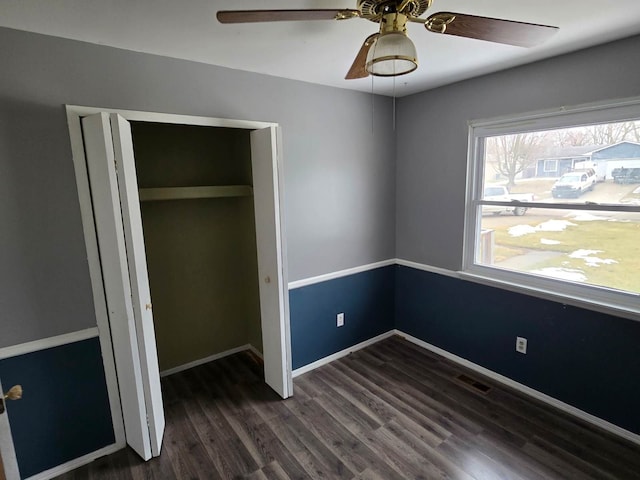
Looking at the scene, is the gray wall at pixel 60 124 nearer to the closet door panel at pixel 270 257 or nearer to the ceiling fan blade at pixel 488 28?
the closet door panel at pixel 270 257

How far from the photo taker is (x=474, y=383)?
2701mm

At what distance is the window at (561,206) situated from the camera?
204 cm

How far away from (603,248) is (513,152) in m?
0.90

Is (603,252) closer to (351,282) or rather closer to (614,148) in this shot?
(614,148)

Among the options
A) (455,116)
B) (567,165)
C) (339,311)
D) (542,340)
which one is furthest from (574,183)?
(339,311)

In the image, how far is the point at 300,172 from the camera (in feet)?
8.82

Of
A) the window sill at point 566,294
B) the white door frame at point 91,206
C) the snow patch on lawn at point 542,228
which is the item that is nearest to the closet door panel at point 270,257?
the white door frame at point 91,206

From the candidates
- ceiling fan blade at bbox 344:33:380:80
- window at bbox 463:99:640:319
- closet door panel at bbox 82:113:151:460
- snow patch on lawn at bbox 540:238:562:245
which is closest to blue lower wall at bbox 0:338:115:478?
closet door panel at bbox 82:113:151:460

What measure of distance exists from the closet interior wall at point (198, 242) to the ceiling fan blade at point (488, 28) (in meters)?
2.01

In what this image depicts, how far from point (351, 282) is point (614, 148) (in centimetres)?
213

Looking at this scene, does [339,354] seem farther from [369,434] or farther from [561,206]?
[561,206]

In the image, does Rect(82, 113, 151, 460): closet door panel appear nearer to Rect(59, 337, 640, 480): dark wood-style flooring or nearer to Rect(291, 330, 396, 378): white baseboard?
Rect(59, 337, 640, 480): dark wood-style flooring

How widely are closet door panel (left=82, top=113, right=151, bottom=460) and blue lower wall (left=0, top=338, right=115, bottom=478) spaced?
0.45 feet

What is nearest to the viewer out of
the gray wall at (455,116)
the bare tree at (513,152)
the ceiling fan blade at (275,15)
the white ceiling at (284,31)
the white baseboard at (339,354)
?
the ceiling fan blade at (275,15)
